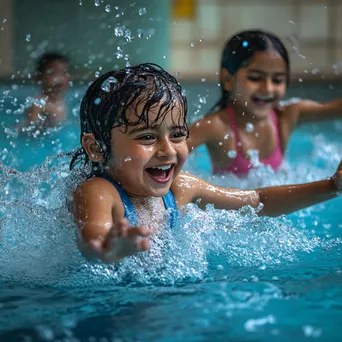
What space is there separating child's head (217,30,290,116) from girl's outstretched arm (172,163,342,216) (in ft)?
3.69

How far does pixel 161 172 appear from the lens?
1.96 metres

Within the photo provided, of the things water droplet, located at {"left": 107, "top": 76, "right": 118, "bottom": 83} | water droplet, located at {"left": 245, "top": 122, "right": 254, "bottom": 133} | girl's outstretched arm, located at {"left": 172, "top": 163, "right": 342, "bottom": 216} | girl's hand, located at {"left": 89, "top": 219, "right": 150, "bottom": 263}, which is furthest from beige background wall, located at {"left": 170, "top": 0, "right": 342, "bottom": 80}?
girl's hand, located at {"left": 89, "top": 219, "right": 150, "bottom": 263}

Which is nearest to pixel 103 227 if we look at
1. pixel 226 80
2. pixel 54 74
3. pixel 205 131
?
pixel 205 131

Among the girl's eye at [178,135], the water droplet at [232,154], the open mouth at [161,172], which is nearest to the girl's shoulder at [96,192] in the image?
the open mouth at [161,172]

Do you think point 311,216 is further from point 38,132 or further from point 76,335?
point 38,132

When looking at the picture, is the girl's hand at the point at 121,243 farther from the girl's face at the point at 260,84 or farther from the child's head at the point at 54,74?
the child's head at the point at 54,74

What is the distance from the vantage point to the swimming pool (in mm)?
1510

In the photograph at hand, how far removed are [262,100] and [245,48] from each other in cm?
26

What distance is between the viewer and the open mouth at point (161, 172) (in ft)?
6.33

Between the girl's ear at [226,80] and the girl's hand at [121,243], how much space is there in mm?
2022

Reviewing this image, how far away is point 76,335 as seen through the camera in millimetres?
1479

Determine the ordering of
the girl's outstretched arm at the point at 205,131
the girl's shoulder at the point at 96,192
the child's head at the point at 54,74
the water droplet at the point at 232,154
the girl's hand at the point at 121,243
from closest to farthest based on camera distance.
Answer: the girl's hand at the point at 121,243 → the girl's shoulder at the point at 96,192 → the girl's outstretched arm at the point at 205,131 → the water droplet at the point at 232,154 → the child's head at the point at 54,74

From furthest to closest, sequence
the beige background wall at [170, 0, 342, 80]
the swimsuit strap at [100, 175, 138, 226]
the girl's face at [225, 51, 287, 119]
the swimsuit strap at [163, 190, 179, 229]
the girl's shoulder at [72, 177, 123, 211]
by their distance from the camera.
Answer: the beige background wall at [170, 0, 342, 80] → the girl's face at [225, 51, 287, 119] → the swimsuit strap at [163, 190, 179, 229] → the swimsuit strap at [100, 175, 138, 226] → the girl's shoulder at [72, 177, 123, 211]

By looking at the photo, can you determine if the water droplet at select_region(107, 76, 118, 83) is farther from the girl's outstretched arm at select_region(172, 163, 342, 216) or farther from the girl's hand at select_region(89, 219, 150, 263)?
the girl's hand at select_region(89, 219, 150, 263)
